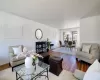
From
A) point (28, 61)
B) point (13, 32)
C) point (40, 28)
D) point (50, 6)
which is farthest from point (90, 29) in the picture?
point (13, 32)

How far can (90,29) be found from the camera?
440 cm

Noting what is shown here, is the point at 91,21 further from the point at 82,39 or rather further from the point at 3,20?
the point at 3,20

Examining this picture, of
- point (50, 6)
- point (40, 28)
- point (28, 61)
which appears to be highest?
point (50, 6)

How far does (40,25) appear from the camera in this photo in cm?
592

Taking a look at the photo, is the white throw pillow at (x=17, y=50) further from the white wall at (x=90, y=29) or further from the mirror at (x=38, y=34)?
the white wall at (x=90, y=29)

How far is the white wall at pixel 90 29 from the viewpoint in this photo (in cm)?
416

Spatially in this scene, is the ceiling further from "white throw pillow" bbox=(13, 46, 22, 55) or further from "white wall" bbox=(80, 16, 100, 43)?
"white throw pillow" bbox=(13, 46, 22, 55)

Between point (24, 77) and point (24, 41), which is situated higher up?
point (24, 41)

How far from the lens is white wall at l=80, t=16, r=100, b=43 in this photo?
416 centimetres

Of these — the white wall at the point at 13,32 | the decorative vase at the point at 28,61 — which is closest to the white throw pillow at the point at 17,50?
the white wall at the point at 13,32

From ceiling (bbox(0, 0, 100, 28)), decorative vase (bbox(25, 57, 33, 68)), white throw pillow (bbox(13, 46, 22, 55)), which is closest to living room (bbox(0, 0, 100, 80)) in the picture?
ceiling (bbox(0, 0, 100, 28))

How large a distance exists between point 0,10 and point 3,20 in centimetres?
45

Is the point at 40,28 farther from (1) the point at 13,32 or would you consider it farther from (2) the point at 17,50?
(2) the point at 17,50

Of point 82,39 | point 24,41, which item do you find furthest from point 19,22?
point 82,39
